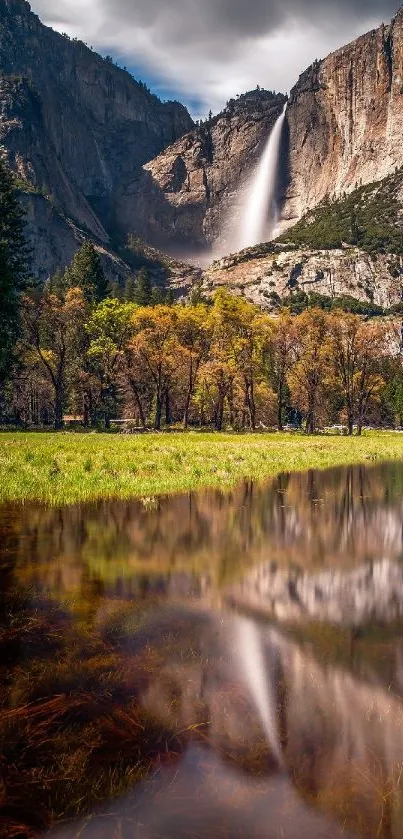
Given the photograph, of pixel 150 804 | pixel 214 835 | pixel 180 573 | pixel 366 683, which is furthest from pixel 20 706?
pixel 180 573

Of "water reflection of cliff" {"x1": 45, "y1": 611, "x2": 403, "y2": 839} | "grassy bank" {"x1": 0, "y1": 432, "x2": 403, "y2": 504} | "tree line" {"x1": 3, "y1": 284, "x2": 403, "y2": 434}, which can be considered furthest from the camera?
"tree line" {"x1": 3, "y1": 284, "x2": 403, "y2": 434}

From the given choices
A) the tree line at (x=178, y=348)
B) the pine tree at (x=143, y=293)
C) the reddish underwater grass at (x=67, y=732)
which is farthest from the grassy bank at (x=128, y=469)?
the pine tree at (x=143, y=293)

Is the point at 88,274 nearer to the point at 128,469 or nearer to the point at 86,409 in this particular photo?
the point at 86,409

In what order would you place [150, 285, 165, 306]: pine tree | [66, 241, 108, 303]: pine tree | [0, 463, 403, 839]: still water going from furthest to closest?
1. [150, 285, 165, 306]: pine tree
2. [66, 241, 108, 303]: pine tree
3. [0, 463, 403, 839]: still water

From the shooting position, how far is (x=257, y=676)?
5.18 m

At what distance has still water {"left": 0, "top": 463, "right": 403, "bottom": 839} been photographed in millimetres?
3379

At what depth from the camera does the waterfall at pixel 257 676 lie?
4.23 metres

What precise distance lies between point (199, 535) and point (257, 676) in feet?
21.3

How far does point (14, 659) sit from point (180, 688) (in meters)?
1.75

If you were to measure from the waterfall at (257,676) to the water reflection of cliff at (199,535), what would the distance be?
2.14 metres

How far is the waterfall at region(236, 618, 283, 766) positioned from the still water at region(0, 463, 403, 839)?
0.8 inches

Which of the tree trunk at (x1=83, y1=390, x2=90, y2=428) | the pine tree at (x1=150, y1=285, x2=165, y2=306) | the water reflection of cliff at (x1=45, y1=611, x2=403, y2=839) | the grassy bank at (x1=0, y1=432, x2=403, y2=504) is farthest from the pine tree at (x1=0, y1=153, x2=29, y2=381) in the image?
the pine tree at (x1=150, y1=285, x2=165, y2=306)

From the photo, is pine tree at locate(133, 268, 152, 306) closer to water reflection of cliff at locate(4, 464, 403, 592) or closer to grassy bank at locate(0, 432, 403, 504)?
grassy bank at locate(0, 432, 403, 504)

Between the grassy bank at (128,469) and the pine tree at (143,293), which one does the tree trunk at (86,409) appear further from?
the pine tree at (143,293)
